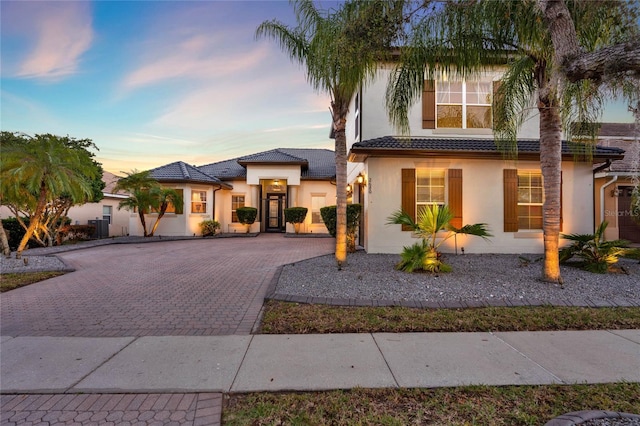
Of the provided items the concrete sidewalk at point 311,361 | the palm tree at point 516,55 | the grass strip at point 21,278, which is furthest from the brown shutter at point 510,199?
the grass strip at point 21,278

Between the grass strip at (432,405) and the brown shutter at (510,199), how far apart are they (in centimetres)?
809

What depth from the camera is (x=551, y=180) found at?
20.6 feet

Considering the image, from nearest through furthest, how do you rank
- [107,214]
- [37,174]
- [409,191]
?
[37,174], [409,191], [107,214]

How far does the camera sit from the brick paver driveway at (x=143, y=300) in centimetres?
418

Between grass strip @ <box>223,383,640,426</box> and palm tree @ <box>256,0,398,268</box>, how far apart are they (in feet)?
17.2

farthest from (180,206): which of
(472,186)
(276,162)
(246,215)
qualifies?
(472,186)

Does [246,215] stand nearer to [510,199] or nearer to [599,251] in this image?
[510,199]

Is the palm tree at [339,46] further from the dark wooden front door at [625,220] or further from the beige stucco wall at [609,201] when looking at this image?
the dark wooden front door at [625,220]

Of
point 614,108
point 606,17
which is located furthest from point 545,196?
point 606,17

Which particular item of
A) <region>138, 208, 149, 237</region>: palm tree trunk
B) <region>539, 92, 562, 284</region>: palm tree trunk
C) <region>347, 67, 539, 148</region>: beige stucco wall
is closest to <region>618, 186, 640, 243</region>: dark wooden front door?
<region>347, 67, 539, 148</region>: beige stucco wall

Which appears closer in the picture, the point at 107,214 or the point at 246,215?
the point at 246,215

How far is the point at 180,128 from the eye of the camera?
56.6ft

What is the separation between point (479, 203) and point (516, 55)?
481 cm

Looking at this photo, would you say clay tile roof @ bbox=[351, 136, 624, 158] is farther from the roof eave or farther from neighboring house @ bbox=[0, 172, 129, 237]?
neighboring house @ bbox=[0, 172, 129, 237]
